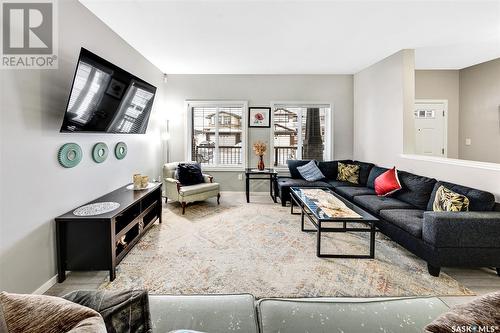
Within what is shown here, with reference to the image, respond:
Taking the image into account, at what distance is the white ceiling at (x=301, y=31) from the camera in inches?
Result: 105

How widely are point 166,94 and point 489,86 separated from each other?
6.56m

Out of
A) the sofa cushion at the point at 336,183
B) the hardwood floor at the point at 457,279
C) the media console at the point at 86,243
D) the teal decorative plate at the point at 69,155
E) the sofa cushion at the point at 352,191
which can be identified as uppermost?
the teal decorative plate at the point at 69,155

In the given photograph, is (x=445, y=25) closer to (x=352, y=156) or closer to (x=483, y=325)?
(x=352, y=156)

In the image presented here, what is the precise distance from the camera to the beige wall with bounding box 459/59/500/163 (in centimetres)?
452

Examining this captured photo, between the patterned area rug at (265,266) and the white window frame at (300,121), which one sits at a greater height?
the white window frame at (300,121)

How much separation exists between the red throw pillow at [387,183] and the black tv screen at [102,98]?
3.71m

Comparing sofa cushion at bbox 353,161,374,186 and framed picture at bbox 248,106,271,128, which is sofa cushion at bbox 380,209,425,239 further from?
framed picture at bbox 248,106,271,128

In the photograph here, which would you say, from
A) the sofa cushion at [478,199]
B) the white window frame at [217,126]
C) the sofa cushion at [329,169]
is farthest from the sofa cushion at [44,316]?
the white window frame at [217,126]

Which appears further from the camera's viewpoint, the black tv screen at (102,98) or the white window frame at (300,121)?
the white window frame at (300,121)

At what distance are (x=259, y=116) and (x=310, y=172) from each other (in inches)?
69.1

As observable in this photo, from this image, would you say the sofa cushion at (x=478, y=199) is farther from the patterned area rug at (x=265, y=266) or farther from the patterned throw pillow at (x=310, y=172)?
the patterned throw pillow at (x=310, y=172)

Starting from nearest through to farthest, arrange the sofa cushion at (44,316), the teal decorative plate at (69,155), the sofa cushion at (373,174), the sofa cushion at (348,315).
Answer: the sofa cushion at (44,316), the sofa cushion at (348,315), the teal decorative plate at (69,155), the sofa cushion at (373,174)

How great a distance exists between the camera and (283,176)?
563 cm

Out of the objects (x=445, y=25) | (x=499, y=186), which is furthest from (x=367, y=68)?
(x=499, y=186)
